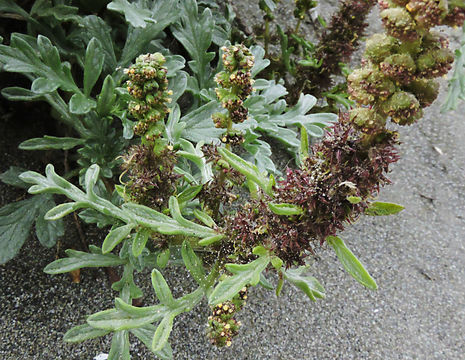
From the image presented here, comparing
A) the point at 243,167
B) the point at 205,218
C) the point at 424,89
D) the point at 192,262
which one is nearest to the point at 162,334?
the point at 192,262

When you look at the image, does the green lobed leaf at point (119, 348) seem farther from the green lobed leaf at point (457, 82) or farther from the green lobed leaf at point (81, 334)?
the green lobed leaf at point (457, 82)

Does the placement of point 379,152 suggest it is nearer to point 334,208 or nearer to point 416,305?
point 334,208

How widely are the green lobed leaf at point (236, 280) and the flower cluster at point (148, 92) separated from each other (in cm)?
36

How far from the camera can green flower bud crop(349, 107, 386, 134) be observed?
900 millimetres

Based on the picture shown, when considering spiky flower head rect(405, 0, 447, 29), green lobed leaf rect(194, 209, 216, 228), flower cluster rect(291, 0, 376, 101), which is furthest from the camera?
flower cluster rect(291, 0, 376, 101)

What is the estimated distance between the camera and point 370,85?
0.88 metres

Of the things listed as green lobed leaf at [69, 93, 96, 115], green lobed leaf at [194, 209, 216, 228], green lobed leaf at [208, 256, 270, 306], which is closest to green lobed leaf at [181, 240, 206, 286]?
green lobed leaf at [194, 209, 216, 228]

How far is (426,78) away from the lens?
33.5 inches

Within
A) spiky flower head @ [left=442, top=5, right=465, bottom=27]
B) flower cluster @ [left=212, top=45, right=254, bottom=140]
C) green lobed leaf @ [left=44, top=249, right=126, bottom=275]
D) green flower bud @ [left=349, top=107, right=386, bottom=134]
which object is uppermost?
spiky flower head @ [left=442, top=5, right=465, bottom=27]

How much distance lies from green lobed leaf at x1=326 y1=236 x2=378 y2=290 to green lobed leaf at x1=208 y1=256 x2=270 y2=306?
7.1 inches

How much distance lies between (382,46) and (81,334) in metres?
1.05

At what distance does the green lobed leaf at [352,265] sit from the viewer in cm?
113

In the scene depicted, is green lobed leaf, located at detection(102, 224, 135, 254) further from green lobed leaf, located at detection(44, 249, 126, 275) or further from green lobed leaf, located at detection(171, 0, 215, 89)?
green lobed leaf, located at detection(171, 0, 215, 89)

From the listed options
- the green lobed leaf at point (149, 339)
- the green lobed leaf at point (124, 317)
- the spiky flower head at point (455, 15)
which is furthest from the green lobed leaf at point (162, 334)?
the spiky flower head at point (455, 15)
